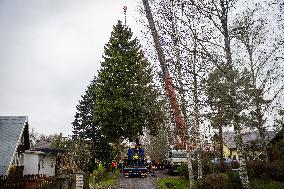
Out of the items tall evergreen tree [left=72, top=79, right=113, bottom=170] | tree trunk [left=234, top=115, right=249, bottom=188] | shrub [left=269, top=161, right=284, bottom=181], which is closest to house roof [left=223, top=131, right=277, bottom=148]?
shrub [left=269, top=161, right=284, bottom=181]

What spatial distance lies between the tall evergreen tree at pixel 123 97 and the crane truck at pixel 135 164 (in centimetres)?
647

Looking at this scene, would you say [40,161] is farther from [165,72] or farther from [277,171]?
[277,171]

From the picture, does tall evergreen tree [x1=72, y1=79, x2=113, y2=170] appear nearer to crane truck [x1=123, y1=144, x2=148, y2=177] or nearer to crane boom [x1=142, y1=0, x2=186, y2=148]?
crane truck [x1=123, y1=144, x2=148, y2=177]

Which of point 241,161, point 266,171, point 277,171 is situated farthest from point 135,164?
point 241,161

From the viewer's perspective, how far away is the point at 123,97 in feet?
137

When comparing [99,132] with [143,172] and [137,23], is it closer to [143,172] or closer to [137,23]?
[143,172]

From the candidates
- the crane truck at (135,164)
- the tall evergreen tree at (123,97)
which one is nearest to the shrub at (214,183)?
the crane truck at (135,164)

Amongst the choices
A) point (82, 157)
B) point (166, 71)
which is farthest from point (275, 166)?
point (82, 157)

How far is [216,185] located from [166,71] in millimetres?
7067

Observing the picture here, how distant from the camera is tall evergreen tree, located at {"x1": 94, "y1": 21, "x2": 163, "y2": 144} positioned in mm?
40625

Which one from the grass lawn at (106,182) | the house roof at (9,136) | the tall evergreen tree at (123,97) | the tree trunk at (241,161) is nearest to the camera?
the tree trunk at (241,161)

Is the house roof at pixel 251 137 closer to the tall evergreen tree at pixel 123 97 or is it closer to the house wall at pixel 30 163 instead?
the tall evergreen tree at pixel 123 97

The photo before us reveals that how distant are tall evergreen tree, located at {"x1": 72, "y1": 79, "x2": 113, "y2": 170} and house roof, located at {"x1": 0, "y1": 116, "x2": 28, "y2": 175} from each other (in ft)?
38.0

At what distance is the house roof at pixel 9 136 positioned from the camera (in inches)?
1105
